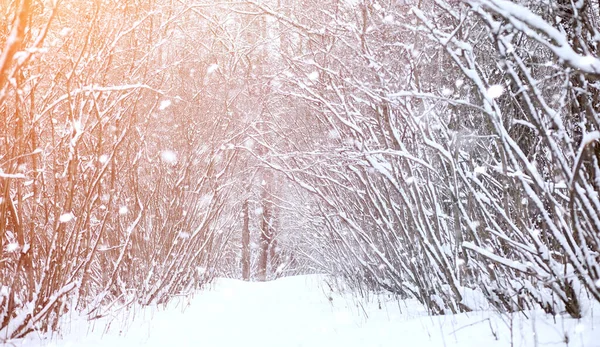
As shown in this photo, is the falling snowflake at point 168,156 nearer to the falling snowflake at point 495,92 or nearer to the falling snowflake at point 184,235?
the falling snowflake at point 184,235

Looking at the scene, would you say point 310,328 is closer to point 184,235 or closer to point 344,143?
point 344,143

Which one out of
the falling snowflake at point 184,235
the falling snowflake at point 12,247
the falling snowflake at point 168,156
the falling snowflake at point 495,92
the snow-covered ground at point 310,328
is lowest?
the snow-covered ground at point 310,328

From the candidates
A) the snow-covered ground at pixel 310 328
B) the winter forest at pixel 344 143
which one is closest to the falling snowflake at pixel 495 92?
the winter forest at pixel 344 143

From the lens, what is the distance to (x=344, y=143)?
4.49 metres

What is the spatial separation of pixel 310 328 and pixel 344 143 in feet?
5.70

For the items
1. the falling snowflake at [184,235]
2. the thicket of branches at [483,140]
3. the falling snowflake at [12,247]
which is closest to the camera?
the thicket of branches at [483,140]

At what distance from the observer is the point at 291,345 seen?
3592mm

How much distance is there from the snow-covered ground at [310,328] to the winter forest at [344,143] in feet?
0.58

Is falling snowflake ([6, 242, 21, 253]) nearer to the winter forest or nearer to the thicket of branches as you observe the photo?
the winter forest

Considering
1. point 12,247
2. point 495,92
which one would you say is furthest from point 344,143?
point 12,247

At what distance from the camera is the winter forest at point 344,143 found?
2182mm

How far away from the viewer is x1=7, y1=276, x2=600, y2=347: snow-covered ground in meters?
2.20

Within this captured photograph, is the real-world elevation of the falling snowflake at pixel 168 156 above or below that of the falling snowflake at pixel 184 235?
above

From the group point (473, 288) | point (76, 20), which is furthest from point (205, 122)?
point (473, 288)
